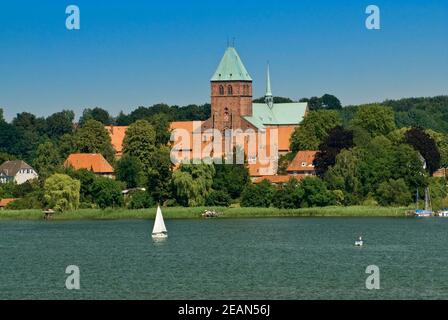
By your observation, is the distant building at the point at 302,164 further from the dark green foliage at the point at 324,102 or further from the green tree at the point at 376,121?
the dark green foliage at the point at 324,102

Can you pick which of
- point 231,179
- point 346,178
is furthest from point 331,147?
point 231,179

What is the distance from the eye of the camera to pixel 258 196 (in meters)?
82.9

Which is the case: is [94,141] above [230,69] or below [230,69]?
below

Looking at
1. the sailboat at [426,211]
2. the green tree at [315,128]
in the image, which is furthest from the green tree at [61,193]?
the green tree at [315,128]

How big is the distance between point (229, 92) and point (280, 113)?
1206cm

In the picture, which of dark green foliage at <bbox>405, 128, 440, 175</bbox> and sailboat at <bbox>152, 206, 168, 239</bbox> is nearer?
sailboat at <bbox>152, 206, 168, 239</bbox>

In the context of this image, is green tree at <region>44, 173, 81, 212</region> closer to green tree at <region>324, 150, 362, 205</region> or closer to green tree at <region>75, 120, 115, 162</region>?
green tree at <region>324, 150, 362, 205</region>

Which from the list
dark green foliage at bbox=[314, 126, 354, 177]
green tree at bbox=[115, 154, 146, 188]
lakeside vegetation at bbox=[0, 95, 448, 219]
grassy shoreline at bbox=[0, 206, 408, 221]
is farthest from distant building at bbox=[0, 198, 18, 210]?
dark green foliage at bbox=[314, 126, 354, 177]

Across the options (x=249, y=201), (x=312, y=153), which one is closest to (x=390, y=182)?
(x=249, y=201)

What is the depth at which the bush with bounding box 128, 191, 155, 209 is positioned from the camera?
8375cm

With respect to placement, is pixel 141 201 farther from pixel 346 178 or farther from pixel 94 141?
pixel 94 141

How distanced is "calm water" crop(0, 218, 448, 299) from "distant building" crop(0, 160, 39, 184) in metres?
49.7

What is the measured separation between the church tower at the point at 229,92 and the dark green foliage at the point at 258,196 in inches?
1122

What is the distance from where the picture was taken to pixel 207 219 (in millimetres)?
79000
